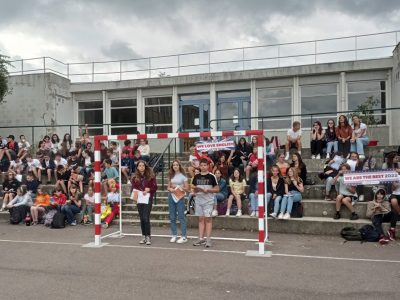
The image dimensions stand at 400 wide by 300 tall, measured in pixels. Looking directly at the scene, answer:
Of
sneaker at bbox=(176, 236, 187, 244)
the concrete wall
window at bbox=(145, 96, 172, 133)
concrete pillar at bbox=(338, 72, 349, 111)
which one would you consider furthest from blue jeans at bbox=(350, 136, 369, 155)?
the concrete wall

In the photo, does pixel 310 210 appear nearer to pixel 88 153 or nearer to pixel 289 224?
pixel 289 224

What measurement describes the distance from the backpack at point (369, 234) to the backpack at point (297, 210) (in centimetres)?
171

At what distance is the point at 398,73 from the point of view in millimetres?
17938

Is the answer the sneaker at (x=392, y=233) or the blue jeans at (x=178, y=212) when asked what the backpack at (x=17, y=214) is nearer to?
the blue jeans at (x=178, y=212)

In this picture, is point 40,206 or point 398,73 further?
point 398,73

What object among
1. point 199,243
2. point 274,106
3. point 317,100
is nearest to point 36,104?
point 274,106

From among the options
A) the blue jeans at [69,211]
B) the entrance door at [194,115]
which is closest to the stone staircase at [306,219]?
the blue jeans at [69,211]

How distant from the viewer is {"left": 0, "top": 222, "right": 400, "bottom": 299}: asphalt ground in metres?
5.93

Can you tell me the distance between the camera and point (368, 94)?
19734mm

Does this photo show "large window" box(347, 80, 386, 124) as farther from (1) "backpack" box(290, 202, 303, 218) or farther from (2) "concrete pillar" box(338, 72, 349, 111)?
(1) "backpack" box(290, 202, 303, 218)

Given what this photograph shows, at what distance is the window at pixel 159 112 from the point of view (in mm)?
22859

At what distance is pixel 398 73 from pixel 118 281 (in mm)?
15790

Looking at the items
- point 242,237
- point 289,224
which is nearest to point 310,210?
point 289,224

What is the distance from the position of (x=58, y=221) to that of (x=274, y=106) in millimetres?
12569
